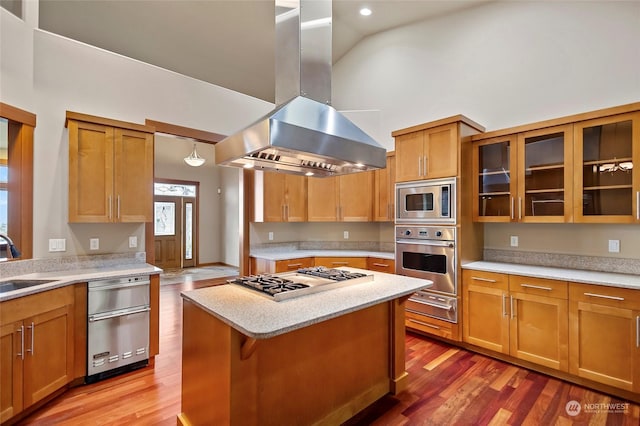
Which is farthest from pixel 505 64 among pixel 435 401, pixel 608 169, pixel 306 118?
pixel 435 401

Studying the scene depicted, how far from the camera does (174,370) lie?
2779 mm

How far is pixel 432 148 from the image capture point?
343cm

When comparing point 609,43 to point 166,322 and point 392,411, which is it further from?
point 166,322

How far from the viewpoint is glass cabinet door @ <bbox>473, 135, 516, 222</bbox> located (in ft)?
10.4

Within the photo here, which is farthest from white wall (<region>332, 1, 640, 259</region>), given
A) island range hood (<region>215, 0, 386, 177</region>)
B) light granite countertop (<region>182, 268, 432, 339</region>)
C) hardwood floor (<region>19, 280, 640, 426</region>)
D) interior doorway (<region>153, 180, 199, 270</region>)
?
interior doorway (<region>153, 180, 199, 270</region>)

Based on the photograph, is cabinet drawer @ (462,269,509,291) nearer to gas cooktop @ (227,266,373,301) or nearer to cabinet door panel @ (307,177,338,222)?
gas cooktop @ (227,266,373,301)

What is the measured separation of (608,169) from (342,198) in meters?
2.86

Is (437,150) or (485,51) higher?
(485,51)

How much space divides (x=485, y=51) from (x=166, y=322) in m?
5.17

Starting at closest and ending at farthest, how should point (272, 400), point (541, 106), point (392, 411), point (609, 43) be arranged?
point (272, 400), point (392, 411), point (609, 43), point (541, 106)

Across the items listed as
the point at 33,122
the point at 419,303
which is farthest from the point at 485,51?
the point at 33,122

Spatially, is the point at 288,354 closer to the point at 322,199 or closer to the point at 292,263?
the point at 292,263

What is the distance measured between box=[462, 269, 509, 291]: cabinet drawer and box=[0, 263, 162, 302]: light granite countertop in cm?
306

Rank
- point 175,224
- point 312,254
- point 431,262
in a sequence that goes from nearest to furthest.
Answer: point 431,262, point 312,254, point 175,224
